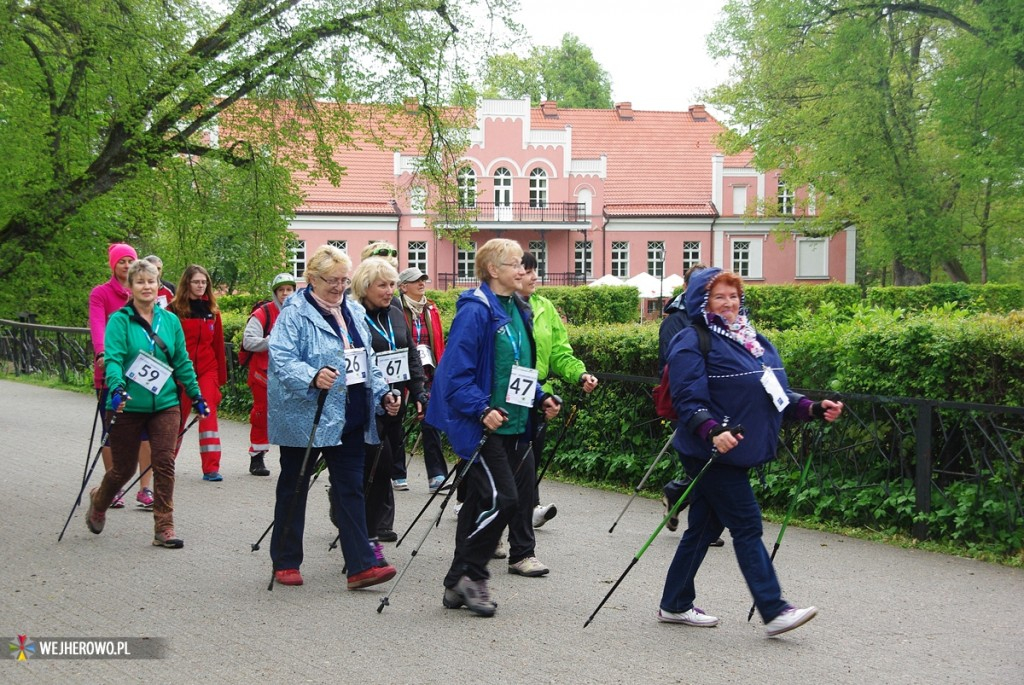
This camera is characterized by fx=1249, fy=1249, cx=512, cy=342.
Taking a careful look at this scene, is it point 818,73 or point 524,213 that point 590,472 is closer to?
point 818,73

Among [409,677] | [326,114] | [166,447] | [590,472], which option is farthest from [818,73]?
[409,677]

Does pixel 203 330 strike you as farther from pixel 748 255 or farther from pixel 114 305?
pixel 748 255

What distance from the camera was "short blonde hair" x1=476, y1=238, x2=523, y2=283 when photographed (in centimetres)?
671

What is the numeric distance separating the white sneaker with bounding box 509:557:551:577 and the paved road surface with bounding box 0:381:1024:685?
0.27 ft

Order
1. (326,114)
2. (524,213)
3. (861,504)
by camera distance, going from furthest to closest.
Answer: (524,213) → (326,114) → (861,504)

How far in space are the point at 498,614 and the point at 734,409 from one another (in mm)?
1665

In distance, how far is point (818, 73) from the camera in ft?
116

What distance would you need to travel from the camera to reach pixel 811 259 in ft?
208

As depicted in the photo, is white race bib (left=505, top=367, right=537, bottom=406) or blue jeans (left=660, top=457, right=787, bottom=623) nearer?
blue jeans (left=660, top=457, right=787, bottom=623)

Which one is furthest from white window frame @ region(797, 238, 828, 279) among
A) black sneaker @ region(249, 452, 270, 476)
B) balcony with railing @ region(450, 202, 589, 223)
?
black sneaker @ region(249, 452, 270, 476)

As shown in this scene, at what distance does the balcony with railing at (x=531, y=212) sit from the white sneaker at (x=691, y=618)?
55.5m

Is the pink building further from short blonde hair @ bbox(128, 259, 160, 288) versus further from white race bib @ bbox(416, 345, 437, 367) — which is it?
short blonde hair @ bbox(128, 259, 160, 288)

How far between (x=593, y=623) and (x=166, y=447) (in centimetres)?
334

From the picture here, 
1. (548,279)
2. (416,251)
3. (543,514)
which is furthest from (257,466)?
(548,279)
